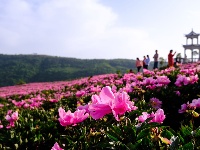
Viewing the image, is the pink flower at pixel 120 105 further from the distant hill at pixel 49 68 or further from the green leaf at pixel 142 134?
the distant hill at pixel 49 68

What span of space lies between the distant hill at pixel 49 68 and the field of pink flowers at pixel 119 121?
64674mm

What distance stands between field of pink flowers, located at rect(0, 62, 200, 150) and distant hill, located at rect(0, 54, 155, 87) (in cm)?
6467

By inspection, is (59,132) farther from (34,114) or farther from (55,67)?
(55,67)

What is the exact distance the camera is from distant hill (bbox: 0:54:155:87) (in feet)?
264

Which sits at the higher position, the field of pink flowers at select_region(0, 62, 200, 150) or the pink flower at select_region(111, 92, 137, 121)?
the pink flower at select_region(111, 92, 137, 121)

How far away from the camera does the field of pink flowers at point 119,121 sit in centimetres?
167

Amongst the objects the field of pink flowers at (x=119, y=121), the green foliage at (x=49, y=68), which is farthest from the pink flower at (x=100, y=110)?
the green foliage at (x=49, y=68)

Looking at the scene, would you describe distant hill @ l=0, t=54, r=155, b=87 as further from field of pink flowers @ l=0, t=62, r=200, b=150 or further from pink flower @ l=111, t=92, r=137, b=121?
pink flower @ l=111, t=92, r=137, b=121

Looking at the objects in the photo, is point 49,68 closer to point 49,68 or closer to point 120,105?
point 49,68

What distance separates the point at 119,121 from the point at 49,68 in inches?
3756

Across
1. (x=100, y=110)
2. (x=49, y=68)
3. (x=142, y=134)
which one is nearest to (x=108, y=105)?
(x=100, y=110)

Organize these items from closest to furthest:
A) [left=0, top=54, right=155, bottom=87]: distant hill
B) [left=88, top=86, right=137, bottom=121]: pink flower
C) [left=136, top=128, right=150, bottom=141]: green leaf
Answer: [left=88, top=86, right=137, bottom=121]: pink flower, [left=136, top=128, right=150, bottom=141]: green leaf, [left=0, top=54, right=155, bottom=87]: distant hill

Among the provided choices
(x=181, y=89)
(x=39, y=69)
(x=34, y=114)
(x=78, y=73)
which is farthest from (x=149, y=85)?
→ (x=39, y=69)

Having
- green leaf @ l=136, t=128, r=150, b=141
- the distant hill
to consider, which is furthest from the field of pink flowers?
the distant hill
